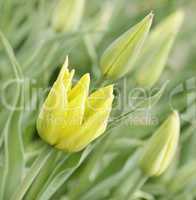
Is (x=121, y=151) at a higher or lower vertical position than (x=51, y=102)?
lower

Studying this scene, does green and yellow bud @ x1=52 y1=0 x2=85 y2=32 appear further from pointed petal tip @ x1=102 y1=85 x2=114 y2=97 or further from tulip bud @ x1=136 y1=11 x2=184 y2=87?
pointed petal tip @ x1=102 y1=85 x2=114 y2=97

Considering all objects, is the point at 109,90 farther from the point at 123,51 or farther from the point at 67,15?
the point at 67,15

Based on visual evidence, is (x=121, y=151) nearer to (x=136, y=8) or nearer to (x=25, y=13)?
(x=25, y=13)

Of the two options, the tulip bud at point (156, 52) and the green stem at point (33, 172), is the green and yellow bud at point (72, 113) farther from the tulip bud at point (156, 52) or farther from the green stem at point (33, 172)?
the tulip bud at point (156, 52)

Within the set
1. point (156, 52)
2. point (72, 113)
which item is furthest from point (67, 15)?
point (72, 113)

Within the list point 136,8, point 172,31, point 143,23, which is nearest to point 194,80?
point 172,31
